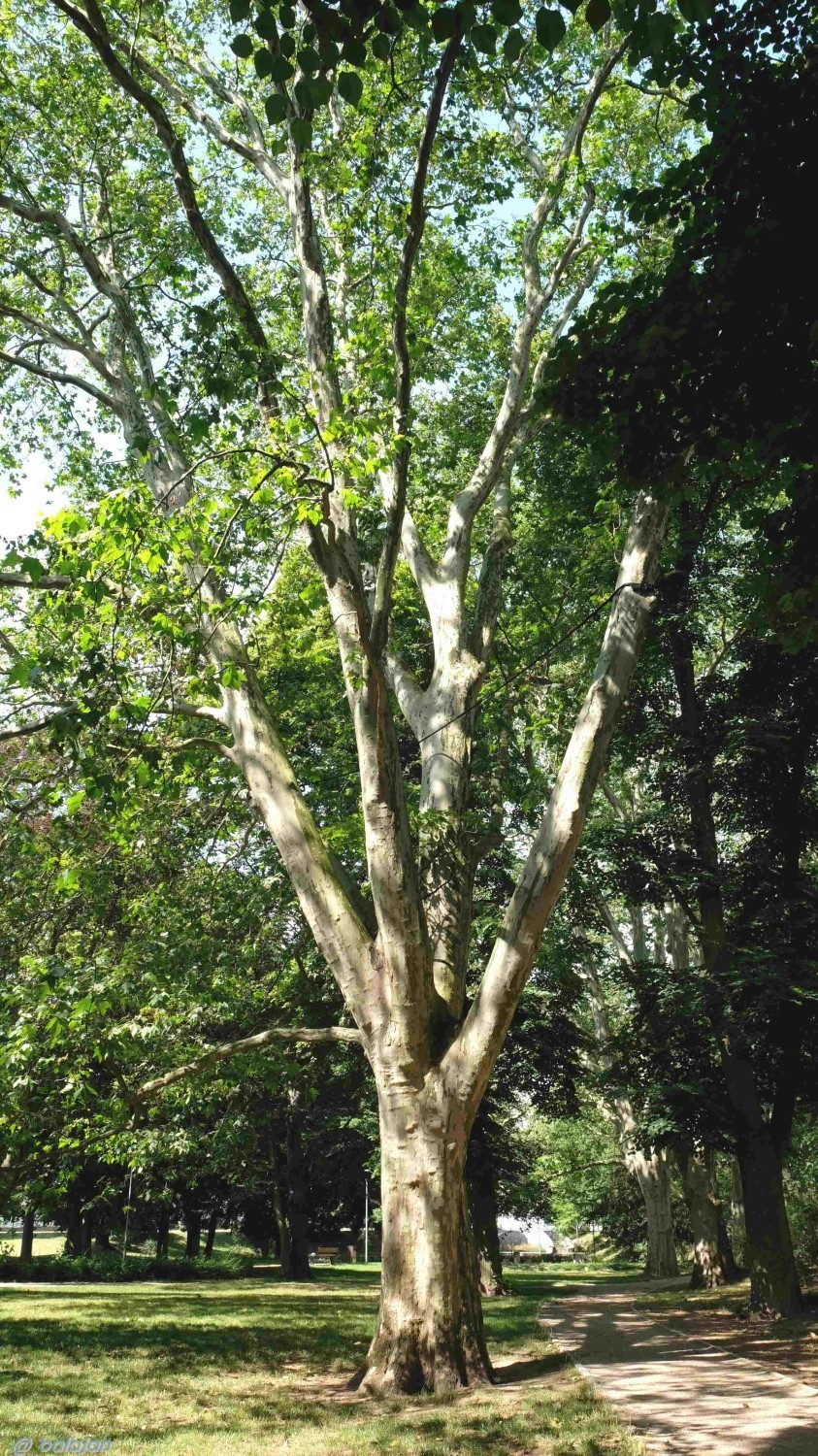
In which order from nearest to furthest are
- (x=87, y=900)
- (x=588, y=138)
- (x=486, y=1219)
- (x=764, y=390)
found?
(x=764, y=390), (x=87, y=900), (x=588, y=138), (x=486, y=1219)

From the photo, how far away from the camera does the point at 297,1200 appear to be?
25375mm

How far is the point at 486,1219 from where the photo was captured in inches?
705

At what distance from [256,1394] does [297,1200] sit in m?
19.7

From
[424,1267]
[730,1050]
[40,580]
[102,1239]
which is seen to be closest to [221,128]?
[40,580]

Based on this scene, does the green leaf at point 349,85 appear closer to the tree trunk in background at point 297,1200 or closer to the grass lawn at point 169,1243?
the tree trunk in background at point 297,1200

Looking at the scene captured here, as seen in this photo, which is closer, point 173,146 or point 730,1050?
point 173,146

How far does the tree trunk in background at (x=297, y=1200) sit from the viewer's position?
25.0 metres

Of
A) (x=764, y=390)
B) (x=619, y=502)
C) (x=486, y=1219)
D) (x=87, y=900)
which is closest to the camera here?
(x=764, y=390)

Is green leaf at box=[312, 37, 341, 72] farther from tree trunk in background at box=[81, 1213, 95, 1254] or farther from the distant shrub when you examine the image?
tree trunk in background at box=[81, 1213, 95, 1254]

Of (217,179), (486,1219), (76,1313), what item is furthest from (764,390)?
(486,1219)

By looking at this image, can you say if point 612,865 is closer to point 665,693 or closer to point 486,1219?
point 665,693

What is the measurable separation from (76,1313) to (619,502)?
38.2 ft

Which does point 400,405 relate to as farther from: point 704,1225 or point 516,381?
point 704,1225

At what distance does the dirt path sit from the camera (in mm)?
5348
